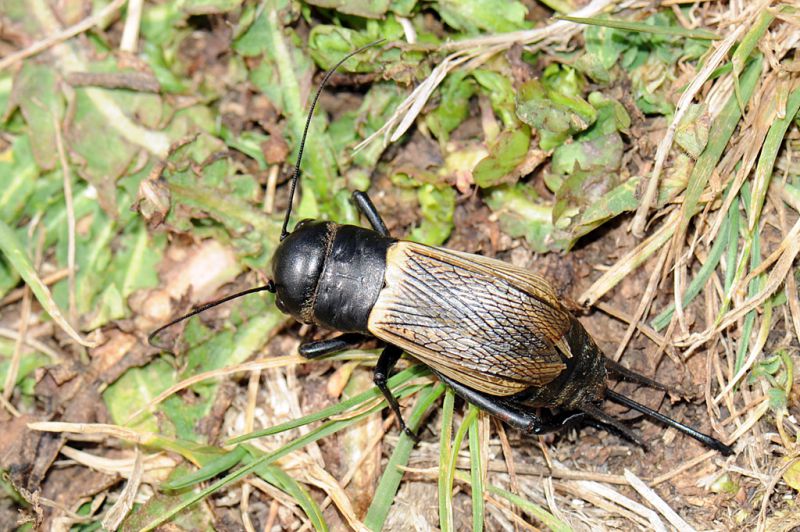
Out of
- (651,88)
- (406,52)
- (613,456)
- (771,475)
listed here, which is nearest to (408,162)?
(406,52)

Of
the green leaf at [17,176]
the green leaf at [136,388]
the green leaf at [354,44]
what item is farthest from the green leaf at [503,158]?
the green leaf at [17,176]

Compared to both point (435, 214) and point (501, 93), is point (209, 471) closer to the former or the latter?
point (435, 214)

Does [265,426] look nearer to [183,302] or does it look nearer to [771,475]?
[183,302]

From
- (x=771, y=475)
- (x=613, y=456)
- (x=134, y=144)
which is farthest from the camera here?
(x=134, y=144)

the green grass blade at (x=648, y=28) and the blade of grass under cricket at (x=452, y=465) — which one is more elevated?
the green grass blade at (x=648, y=28)

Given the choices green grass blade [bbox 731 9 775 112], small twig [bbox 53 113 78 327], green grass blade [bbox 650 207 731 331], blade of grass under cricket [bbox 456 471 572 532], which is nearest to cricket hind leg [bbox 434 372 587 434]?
blade of grass under cricket [bbox 456 471 572 532]

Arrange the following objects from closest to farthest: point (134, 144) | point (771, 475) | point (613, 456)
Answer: point (771, 475) < point (613, 456) < point (134, 144)

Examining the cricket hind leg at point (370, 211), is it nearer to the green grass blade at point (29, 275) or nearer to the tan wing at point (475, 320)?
the tan wing at point (475, 320)

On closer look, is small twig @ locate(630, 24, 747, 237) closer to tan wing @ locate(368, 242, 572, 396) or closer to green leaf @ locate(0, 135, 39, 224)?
tan wing @ locate(368, 242, 572, 396)
